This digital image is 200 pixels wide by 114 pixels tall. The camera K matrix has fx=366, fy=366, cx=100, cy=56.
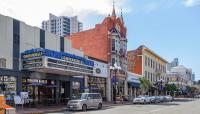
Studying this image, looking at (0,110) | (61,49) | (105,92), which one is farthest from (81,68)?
(0,110)

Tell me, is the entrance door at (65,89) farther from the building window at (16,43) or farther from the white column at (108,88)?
the white column at (108,88)

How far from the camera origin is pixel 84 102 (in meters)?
33.7

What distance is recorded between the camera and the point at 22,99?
32.3 meters

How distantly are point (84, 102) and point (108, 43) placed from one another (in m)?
24.8

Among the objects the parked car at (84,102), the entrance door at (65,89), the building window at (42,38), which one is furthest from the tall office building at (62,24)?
the parked car at (84,102)

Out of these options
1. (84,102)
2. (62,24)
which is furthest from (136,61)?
(84,102)

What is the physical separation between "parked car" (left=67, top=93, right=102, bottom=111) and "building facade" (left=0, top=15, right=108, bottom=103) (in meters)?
3.69

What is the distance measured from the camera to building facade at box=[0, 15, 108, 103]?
3297cm

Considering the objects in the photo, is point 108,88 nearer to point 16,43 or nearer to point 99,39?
point 99,39

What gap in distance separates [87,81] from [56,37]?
440 inches

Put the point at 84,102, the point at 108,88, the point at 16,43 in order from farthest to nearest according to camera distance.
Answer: the point at 108,88 → the point at 16,43 → the point at 84,102

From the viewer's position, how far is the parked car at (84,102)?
33031 mm

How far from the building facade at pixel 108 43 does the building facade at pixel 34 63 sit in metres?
14.5

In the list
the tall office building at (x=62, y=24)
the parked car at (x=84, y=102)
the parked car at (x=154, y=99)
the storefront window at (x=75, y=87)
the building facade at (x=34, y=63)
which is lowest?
the parked car at (x=154, y=99)
